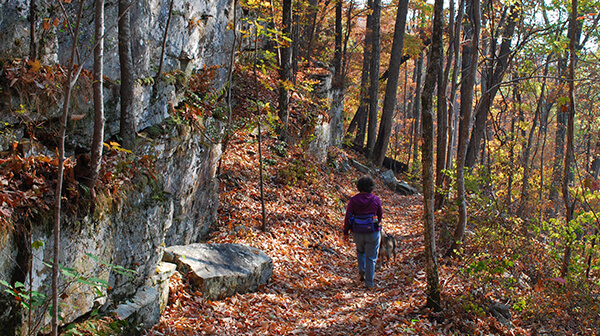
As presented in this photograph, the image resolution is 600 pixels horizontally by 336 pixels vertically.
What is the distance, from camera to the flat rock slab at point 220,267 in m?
5.50

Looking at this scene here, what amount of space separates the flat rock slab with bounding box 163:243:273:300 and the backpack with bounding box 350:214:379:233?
5.47 ft

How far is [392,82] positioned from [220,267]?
13124 millimetres

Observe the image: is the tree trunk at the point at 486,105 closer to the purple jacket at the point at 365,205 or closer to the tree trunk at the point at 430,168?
the purple jacket at the point at 365,205

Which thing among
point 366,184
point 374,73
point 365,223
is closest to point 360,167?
point 374,73

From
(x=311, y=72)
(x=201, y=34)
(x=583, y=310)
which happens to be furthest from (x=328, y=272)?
(x=311, y=72)

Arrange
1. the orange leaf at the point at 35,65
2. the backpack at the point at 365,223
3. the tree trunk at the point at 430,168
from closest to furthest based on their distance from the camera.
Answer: the orange leaf at the point at 35,65 → the tree trunk at the point at 430,168 → the backpack at the point at 365,223

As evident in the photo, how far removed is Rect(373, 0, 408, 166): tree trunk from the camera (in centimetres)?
1608

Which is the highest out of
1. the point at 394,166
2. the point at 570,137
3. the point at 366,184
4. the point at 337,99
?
the point at 337,99

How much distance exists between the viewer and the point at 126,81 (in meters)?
5.05

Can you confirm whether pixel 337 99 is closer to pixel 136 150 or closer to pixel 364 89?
pixel 364 89

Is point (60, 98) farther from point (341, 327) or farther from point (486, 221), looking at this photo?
point (486, 221)

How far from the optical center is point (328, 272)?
763cm

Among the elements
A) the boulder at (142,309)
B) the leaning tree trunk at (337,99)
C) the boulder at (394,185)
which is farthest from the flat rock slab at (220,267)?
the boulder at (394,185)

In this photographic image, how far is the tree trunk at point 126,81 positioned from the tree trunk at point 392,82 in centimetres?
1318
